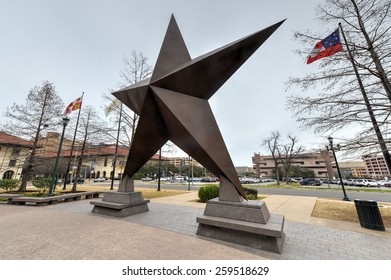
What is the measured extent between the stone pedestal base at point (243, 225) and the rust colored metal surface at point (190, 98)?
579 millimetres

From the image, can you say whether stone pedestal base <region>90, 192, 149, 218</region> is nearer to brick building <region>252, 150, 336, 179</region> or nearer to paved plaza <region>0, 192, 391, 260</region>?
paved plaza <region>0, 192, 391, 260</region>

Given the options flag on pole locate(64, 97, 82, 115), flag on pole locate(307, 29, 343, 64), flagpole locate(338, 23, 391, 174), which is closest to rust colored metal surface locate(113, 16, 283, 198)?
flag on pole locate(307, 29, 343, 64)

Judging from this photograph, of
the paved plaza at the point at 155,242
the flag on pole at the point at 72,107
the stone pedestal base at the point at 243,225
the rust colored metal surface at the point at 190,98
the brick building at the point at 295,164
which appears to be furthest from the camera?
the brick building at the point at 295,164

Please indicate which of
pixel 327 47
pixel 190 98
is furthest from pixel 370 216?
pixel 190 98

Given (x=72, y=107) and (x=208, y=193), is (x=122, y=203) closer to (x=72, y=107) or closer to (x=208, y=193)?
(x=208, y=193)

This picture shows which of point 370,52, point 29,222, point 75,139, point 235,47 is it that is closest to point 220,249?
point 235,47

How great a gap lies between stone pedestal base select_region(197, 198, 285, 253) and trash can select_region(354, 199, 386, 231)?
3.95 meters

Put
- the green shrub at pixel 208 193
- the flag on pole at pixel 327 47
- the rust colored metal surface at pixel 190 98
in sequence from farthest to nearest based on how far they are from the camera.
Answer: the green shrub at pixel 208 193
the flag on pole at pixel 327 47
the rust colored metal surface at pixel 190 98

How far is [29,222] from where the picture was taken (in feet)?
18.5

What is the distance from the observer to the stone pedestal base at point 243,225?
3.67 meters

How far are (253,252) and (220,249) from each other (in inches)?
29.0

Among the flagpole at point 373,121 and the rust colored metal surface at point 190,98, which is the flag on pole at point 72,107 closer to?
the rust colored metal surface at point 190,98

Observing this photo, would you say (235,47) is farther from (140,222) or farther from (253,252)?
(140,222)

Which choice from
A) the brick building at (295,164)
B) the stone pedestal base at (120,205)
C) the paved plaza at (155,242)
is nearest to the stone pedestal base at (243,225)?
the paved plaza at (155,242)
